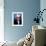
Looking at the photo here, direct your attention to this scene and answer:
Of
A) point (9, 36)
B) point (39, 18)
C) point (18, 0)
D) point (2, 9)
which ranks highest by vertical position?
point (18, 0)

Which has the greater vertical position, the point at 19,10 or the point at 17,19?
the point at 19,10

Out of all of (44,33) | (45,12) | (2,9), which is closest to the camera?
(44,33)

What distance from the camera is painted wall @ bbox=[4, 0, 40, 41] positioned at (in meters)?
5.11

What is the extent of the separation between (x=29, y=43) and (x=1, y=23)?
2352 mm

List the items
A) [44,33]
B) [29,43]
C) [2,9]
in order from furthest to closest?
[2,9] → [29,43] → [44,33]

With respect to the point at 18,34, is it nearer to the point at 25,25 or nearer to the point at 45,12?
the point at 25,25

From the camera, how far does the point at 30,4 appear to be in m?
5.17

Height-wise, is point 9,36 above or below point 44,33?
below

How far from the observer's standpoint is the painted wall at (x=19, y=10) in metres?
5.11

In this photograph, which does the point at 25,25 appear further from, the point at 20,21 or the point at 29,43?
the point at 29,43

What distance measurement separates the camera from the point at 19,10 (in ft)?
16.9

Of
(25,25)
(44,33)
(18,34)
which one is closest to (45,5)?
(25,25)

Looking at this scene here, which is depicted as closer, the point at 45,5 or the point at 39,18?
the point at 45,5

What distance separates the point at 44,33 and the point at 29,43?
2.23 ft
